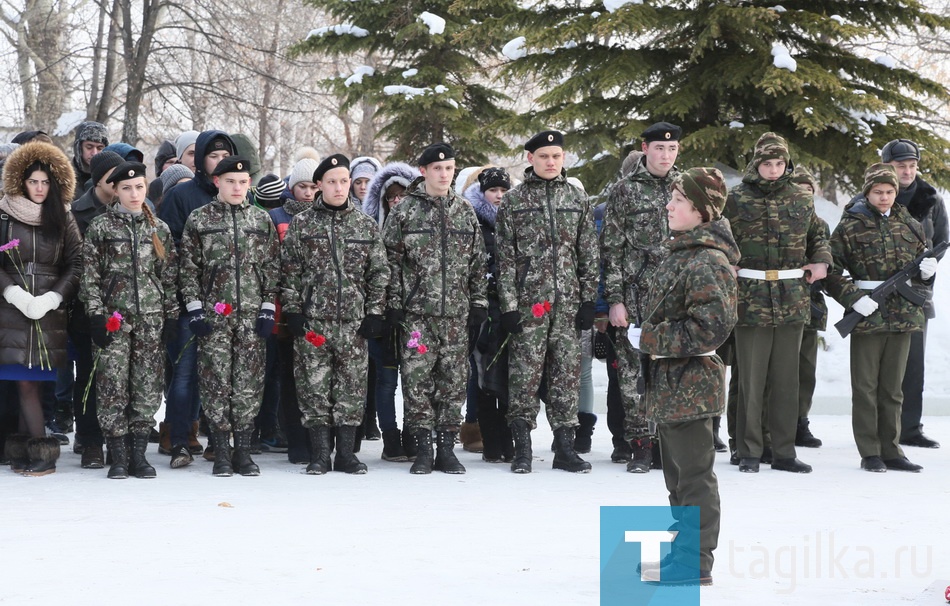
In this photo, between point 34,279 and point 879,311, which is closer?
point 34,279

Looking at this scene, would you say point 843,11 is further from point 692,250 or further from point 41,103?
point 41,103

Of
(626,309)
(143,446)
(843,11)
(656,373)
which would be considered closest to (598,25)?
(843,11)

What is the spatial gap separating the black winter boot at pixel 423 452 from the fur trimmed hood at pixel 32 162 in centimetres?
293

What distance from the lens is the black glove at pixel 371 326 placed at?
7836mm

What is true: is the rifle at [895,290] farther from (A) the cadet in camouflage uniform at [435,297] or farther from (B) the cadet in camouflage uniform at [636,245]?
(A) the cadet in camouflage uniform at [435,297]

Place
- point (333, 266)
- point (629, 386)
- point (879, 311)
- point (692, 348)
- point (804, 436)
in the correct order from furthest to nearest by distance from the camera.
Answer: point (804, 436) → point (879, 311) → point (629, 386) → point (333, 266) → point (692, 348)

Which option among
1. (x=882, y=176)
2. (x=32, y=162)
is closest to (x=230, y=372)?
(x=32, y=162)

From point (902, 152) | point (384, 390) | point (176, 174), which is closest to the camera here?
point (384, 390)

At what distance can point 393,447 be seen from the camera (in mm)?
8586

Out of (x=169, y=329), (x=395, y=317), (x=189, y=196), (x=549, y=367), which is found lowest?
(x=549, y=367)

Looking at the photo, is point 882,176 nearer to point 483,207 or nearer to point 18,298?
point 483,207

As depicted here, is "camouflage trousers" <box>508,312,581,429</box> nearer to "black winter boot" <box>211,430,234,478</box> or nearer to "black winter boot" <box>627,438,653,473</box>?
"black winter boot" <box>627,438,653,473</box>

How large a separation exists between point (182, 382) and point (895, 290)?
17.0 feet

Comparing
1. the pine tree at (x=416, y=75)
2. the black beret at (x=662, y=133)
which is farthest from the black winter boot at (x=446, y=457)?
the pine tree at (x=416, y=75)
